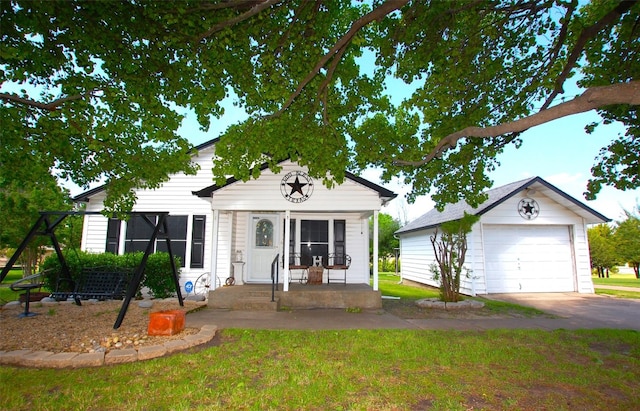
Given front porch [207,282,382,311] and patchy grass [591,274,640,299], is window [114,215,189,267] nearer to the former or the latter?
front porch [207,282,382,311]

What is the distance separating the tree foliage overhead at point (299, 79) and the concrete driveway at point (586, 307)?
3.15 meters

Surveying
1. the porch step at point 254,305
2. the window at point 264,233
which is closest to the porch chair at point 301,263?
the window at point 264,233

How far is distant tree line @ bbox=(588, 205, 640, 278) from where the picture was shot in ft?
88.3

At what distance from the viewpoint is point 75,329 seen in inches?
245

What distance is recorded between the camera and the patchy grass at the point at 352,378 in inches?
135

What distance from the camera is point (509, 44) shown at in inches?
293

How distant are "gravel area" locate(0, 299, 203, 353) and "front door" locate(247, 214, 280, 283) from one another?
10.0ft

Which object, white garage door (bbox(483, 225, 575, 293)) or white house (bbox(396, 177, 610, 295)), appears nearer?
white house (bbox(396, 177, 610, 295))

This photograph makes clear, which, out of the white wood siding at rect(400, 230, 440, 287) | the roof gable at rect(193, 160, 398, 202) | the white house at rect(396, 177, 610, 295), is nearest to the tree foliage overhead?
the roof gable at rect(193, 160, 398, 202)

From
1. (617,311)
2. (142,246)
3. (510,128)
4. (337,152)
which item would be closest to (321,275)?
(337,152)

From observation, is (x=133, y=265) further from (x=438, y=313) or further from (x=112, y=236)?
(x=438, y=313)

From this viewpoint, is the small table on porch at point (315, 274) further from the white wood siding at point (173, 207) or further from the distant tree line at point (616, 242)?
the distant tree line at point (616, 242)

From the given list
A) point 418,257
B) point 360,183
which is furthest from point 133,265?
point 418,257

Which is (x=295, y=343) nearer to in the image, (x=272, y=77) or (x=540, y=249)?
(x=272, y=77)
